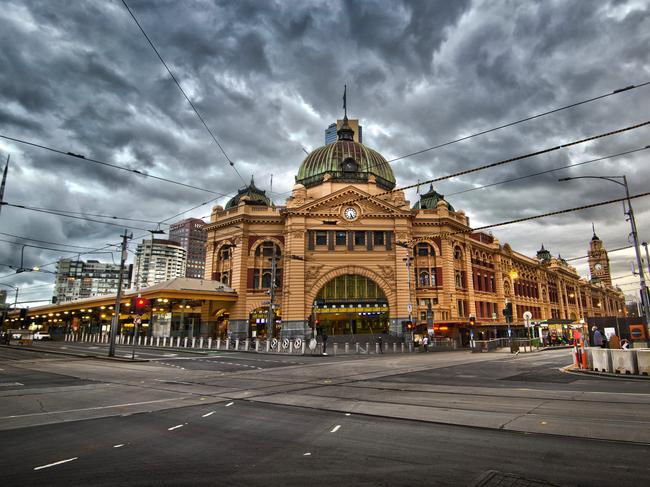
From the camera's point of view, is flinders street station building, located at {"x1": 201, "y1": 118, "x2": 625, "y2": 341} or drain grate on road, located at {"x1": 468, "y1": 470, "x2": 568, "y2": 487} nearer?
drain grate on road, located at {"x1": 468, "y1": 470, "x2": 568, "y2": 487}

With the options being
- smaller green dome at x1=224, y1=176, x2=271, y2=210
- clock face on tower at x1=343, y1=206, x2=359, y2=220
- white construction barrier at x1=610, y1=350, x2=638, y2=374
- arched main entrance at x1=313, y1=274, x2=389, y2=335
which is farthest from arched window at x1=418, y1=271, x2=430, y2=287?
white construction barrier at x1=610, y1=350, x2=638, y2=374

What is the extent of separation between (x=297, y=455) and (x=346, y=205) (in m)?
48.5

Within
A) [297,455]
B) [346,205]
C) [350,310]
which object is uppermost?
[346,205]

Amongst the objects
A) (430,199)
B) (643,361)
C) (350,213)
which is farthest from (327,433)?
(430,199)

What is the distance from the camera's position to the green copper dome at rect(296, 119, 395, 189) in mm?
60188

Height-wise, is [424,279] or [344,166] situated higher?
[344,166]

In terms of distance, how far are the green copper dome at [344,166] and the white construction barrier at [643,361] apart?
44.0 metres

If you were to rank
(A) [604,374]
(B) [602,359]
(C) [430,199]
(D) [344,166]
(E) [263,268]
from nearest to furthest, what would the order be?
(A) [604,374] → (B) [602,359] → (E) [263,268] → (D) [344,166] → (C) [430,199]

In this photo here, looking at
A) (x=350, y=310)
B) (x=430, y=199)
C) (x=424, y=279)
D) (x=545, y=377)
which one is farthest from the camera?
(x=430, y=199)

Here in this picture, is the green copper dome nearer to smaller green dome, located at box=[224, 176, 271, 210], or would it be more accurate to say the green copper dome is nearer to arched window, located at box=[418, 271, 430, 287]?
smaller green dome, located at box=[224, 176, 271, 210]

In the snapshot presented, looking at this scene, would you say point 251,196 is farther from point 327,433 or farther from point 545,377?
point 327,433

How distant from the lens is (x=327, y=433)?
8992 millimetres

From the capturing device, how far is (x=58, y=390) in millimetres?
15594

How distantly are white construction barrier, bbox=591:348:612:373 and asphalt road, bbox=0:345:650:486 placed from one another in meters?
3.32
